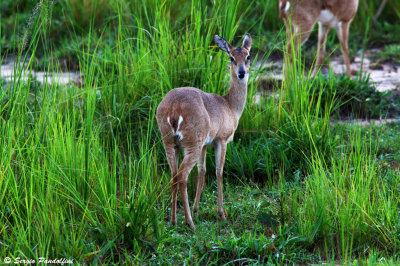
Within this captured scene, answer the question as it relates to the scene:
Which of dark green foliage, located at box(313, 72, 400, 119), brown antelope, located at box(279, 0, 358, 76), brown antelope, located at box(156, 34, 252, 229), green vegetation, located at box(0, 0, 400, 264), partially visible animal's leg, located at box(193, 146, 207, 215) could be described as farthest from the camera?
brown antelope, located at box(279, 0, 358, 76)

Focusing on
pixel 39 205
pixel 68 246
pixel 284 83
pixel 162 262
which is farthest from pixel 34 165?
pixel 284 83

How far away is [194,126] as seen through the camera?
12.7ft

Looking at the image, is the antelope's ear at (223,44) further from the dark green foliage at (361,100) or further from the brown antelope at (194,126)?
the dark green foliage at (361,100)

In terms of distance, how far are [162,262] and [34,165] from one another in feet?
3.41

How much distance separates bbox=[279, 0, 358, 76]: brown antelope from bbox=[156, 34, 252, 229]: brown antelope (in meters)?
2.67

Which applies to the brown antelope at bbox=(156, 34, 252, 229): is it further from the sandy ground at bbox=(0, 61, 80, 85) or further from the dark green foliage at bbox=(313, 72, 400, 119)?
the dark green foliage at bbox=(313, 72, 400, 119)

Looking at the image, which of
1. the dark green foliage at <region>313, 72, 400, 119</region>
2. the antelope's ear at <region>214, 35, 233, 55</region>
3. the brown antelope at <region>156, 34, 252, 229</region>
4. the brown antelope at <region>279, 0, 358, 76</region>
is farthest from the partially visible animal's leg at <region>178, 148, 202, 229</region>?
the brown antelope at <region>279, 0, 358, 76</region>

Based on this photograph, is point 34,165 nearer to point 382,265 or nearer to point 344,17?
point 382,265

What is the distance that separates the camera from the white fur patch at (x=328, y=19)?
7448 millimetres

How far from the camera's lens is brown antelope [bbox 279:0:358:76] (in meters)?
7.12

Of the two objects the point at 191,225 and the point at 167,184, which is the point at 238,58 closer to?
the point at 167,184

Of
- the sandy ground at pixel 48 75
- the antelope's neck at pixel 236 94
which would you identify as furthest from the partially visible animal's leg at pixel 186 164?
the sandy ground at pixel 48 75

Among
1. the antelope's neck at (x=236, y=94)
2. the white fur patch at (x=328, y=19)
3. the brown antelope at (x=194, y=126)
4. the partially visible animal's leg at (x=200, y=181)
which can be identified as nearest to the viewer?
the brown antelope at (x=194, y=126)

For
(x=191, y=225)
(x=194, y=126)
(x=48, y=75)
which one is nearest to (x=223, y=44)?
(x=194, y=126)
